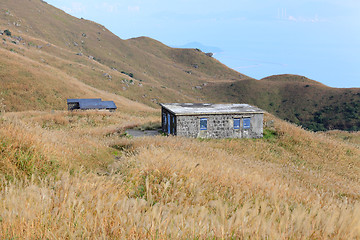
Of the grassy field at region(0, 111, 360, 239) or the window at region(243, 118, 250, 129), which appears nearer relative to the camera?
the grassy field at region(0, 111, 360, 239)

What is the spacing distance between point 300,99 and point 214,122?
74.1 metres

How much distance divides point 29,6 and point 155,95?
247ft

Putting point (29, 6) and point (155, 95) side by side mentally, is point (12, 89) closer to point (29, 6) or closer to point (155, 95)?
point (155, 95)

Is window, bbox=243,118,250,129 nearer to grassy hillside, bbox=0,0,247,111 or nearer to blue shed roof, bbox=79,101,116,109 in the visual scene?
blue shed roof, bbox=79,101,116,109

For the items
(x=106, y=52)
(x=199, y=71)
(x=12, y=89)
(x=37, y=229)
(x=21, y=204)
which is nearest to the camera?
(x=37, y=229)

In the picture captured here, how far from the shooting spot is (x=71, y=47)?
104625 millimetres

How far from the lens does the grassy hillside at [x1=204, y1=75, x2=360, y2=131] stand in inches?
2885

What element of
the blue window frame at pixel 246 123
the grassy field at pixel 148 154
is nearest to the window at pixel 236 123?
the blue window frame at pixel 246 123

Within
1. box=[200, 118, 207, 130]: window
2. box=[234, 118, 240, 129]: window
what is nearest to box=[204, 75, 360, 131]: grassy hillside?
box=[234, 118, 240, 129]: window

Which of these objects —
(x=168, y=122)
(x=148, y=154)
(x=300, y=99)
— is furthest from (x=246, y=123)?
(x=300, y=99)

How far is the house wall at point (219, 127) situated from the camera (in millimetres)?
25188

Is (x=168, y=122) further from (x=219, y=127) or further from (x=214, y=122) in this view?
(x=219, y=127)

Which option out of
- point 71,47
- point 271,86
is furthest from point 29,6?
point 271,86

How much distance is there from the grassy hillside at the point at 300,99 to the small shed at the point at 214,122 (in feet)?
165
